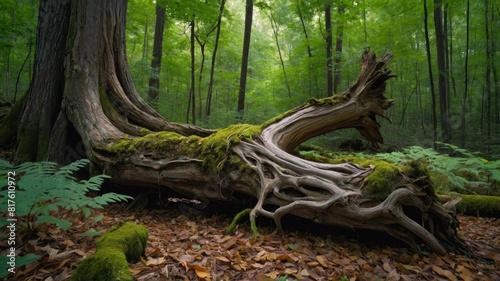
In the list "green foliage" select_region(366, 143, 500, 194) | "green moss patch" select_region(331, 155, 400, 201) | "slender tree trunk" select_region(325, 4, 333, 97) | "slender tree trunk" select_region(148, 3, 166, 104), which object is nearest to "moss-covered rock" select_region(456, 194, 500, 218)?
"green foliage" select_region(366, 143, 500, 194)

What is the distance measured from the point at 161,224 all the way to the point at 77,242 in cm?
131

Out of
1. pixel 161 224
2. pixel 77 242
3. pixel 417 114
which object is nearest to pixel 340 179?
pixel 161 224

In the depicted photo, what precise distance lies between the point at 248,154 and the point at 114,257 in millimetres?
2206

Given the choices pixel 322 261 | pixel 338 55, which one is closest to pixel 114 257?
pixel 322 261

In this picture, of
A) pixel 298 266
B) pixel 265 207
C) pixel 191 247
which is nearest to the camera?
pixel 298 266

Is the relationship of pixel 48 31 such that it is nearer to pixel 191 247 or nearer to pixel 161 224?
pixel 161 224

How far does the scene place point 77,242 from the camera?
2479 millimetres

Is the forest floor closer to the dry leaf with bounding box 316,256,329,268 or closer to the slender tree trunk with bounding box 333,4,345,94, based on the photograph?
the dry leaf with bounding box 316,256,329,268

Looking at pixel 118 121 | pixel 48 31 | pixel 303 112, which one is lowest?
pixel 118 121

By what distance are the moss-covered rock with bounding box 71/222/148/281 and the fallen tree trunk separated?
4.61ft

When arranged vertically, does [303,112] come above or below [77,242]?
above

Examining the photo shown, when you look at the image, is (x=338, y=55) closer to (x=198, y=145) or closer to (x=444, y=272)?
(x=198, y=145)

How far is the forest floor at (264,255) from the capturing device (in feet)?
7.01

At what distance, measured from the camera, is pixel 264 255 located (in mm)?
2562
